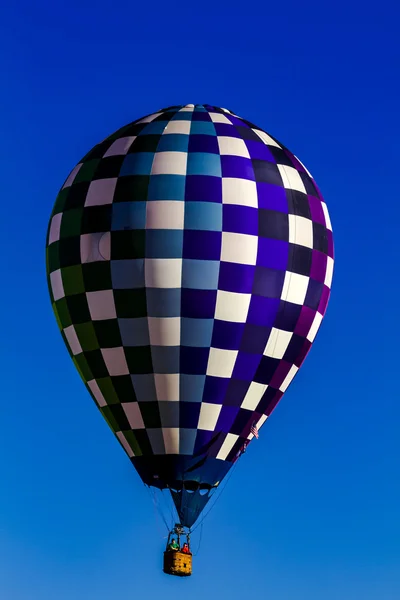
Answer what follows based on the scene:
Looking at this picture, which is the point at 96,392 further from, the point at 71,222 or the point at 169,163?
the point at 169,163

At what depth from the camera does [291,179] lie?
31656 mm

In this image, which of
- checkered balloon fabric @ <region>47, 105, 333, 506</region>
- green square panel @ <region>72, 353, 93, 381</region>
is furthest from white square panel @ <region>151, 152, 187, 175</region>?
green square panel @ <region>72, 353, 93, 381</region>

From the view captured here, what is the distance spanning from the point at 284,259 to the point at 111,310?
2743mm

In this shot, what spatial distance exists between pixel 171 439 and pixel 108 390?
1275mm

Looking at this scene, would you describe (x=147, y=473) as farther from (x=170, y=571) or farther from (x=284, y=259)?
(x=284, y=259)

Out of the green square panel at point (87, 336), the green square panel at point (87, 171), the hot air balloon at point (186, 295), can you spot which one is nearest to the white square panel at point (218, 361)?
the hot air balloon at point (186, 295)

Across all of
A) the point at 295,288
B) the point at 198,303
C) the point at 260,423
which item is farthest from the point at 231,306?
the point at 260,423

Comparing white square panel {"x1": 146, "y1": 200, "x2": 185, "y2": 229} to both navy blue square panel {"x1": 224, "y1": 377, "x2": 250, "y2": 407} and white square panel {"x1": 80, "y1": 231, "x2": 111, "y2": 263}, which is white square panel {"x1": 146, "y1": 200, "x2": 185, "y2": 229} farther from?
navy blue square panel {"x1": 224, "y1": 377, "x2": 250, "y2": 407}

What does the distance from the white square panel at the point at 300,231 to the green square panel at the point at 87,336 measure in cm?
333

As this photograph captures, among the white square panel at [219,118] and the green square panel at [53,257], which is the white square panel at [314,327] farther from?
the green square panel at [53,257]

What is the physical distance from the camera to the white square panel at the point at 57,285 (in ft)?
103

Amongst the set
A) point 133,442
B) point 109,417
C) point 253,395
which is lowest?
point 133,442

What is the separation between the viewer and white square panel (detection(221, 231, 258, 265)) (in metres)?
30.4

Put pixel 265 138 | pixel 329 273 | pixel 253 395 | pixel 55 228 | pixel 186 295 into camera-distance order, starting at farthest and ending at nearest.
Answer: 1. pixel 329 273
2. pixel 265 138
3. pixel 55 228
4. pixel 253 395
5. pixel 186 295
